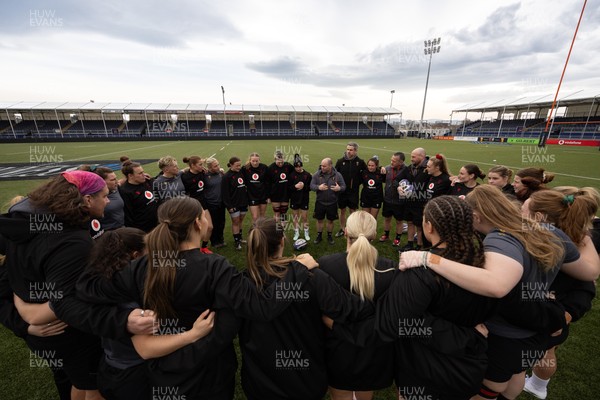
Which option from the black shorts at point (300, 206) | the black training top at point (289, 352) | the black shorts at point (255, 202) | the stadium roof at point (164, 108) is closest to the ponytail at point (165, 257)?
the black training top at point (289, 352)

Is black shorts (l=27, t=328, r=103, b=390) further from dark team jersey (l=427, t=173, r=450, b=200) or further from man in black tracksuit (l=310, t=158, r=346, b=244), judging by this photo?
dark team jersey (l=427, t=173, r=450, b=200)

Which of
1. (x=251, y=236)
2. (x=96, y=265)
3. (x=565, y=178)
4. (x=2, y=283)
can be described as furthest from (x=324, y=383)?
(x=565, y=178)

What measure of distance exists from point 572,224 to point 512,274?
1.20 metres

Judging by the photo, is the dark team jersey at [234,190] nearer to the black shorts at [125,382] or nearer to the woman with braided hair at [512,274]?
the black shorts at [125,382]

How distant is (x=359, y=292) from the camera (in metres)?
1.87

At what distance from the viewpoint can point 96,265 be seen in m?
1.68

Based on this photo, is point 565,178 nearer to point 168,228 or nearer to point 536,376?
point 536,376

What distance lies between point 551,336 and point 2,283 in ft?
15.4

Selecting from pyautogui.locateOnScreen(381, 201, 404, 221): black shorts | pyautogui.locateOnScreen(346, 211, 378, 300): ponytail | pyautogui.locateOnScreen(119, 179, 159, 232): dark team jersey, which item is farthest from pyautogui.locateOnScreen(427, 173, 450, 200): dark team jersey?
pyautogui.locateOnScreen(119, 179, 159, 232): dark team jersey

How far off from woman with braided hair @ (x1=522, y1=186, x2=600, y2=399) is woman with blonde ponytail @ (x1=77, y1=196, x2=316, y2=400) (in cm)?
234

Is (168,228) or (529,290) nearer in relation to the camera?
(168,228)

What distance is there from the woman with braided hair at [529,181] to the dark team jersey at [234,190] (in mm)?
5200

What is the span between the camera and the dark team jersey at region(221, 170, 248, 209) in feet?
19.5

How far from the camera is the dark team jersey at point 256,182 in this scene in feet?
20.7
